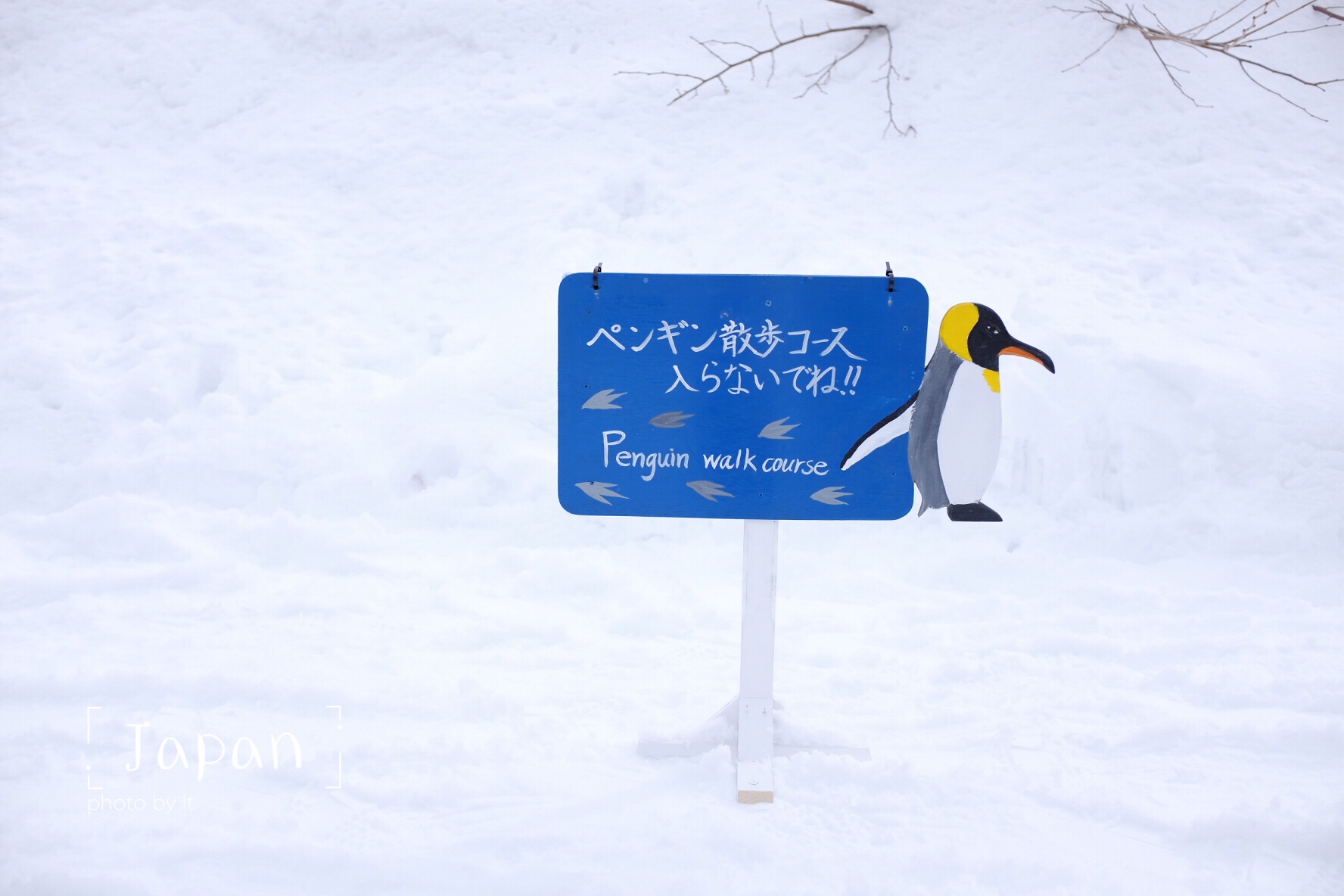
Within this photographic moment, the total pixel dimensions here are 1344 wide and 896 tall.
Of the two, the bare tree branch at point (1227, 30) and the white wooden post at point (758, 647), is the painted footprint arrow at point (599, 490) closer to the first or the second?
the white wooden post at point (758, 647)

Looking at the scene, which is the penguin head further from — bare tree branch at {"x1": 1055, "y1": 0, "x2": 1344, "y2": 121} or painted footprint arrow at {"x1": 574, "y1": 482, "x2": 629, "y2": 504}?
bare tree branch at {"x1": 1055, "y1": 0, "x2": 1344, "y2": 121}

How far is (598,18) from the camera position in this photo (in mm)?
4680

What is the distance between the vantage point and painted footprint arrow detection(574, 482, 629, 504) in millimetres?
1894

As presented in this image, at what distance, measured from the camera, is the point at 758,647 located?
6.59 feet

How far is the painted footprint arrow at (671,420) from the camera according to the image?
1876mm

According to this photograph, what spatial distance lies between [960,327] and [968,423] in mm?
220

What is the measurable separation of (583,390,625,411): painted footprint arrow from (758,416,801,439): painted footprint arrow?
13.0 inches

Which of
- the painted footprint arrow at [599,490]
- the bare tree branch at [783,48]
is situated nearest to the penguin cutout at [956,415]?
the painted footprint arrow at [599,490]

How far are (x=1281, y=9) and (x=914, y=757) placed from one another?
4.91 m

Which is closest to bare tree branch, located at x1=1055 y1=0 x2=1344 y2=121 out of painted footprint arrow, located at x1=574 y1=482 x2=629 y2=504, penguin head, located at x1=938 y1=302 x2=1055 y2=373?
penguin head, located at x1=938 y1=302 x2=1055 y2=373

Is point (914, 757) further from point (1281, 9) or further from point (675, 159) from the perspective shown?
point (1281, 9)

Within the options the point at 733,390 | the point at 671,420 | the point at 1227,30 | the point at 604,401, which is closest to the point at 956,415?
the point at 733,390

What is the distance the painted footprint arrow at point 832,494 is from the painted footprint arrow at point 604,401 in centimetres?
49

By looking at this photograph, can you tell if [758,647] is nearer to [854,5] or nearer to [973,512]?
[973,512]
